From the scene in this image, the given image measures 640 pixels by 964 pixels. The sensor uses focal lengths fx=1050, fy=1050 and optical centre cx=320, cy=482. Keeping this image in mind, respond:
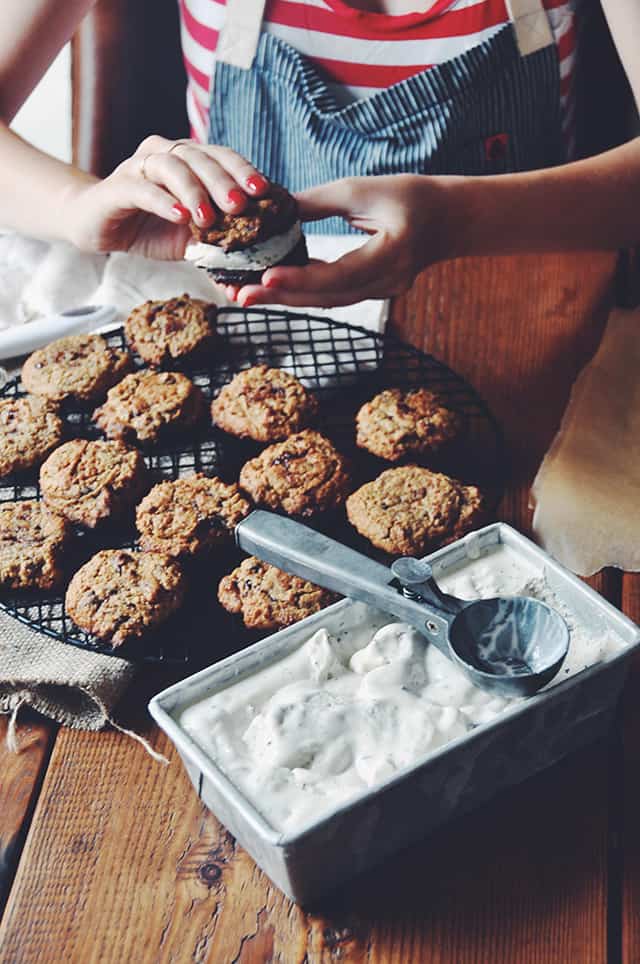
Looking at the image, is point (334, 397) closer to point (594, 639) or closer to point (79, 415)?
point (79, 415)

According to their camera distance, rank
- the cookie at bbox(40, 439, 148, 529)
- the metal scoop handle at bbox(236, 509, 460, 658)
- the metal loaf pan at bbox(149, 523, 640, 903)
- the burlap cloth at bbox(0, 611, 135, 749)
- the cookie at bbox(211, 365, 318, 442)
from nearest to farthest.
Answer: the metal loaf pan at bbox(149, 523, 640, 903)
the metal scoop handle at bbox(236, 509, 460, 658)
the burlap cloth at bbox(0, 611, 135, 749)
the cookie at bbox(40, 439, 148, 529)
the cookie at bbox(211, 365, 318, 442)

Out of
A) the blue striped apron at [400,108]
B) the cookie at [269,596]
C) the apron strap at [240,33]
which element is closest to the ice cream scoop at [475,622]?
the cookie at [269,596]

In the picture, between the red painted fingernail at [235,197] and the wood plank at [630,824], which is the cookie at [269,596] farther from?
the red painted fingernail at [235,197]

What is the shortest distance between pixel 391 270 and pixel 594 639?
78cm

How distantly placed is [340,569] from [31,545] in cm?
50

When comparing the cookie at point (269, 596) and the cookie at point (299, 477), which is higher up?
the cookie at point (299, 477)

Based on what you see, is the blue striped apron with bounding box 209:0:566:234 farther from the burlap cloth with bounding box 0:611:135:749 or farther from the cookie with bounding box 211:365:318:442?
the burlap cloth with bounding box 0:611:135:749

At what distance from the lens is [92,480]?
1.56m

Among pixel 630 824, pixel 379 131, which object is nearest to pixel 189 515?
pixel 630 824

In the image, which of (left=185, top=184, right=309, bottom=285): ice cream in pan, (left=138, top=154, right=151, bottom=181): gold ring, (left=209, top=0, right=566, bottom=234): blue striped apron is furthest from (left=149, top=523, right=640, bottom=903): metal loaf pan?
(left=209, top=0, right=566, bottom=234): blue striped apron

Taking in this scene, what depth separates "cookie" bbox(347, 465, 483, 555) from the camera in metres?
1.45

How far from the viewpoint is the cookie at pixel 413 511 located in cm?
145

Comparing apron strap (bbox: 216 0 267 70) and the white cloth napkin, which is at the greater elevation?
apron strap (bbox: 216 0 267 70)

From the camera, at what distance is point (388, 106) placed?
2107 millimetres
